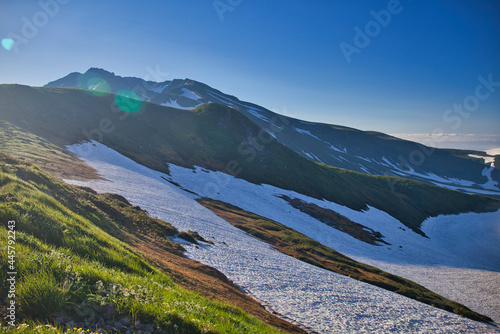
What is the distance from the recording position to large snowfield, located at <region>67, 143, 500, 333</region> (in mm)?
19406

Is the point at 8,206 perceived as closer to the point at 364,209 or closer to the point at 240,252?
the point at 240,252

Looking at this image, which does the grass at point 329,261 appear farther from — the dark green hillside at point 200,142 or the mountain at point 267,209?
the dark green hillside at point 200,142

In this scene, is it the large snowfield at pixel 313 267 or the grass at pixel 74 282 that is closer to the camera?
the grass at pixel 74 282

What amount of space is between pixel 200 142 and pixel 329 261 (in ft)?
230

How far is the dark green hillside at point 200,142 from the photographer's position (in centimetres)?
6669

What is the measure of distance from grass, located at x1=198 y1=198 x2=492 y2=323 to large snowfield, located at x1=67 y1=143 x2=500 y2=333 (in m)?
3.33

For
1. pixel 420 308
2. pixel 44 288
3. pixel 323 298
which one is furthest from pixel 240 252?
pixel 44 288

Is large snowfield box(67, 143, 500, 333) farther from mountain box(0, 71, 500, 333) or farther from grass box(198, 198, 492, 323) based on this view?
grass box(198, 198, 492, 323)

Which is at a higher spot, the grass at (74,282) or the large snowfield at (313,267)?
the grass at (74,282)

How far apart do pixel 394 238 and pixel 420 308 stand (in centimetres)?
4906

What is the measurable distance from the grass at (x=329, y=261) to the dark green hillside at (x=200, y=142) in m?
28.9

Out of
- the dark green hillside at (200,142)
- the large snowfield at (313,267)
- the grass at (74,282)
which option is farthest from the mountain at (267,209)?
the grass at (74,282)

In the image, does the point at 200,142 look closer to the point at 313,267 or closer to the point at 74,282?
the point at 313,267

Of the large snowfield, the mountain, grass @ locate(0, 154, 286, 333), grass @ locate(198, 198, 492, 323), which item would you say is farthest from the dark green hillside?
grass @ locate(0, 154, 286, 333)
